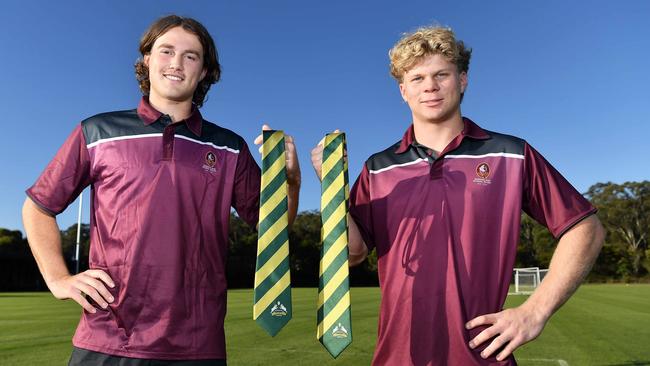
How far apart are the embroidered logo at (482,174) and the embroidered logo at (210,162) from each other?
148 centimetres

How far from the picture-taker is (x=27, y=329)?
54.0 ft

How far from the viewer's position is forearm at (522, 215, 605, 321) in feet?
9.48

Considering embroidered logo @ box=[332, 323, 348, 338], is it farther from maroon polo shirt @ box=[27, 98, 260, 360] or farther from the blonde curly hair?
the blonde curly hair

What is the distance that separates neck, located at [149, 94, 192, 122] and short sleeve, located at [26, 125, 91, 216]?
46cm

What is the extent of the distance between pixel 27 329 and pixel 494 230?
664 inches

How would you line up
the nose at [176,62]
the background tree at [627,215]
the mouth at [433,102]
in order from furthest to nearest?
the background tree at [627,215]
the nose at [176,62]
the mouth at [433,102]

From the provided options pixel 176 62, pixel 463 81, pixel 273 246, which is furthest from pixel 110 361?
pixel 463 81

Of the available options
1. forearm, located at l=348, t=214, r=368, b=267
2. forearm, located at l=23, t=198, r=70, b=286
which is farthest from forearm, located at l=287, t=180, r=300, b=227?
forearm, located at l=23, t=198, r=70, b=286

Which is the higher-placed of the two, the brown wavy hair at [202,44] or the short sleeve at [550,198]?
the brown wavy hair at [202,44]

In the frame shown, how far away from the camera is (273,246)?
3088mm

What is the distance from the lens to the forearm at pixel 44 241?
3.13 metres

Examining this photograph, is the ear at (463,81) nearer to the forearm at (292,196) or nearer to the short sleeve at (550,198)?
the short sleeve at (550,198)

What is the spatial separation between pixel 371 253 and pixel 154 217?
7640 centimetres

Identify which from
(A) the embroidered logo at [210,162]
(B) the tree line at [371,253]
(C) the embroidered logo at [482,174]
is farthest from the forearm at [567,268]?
(B) the tree line at [371,253]
